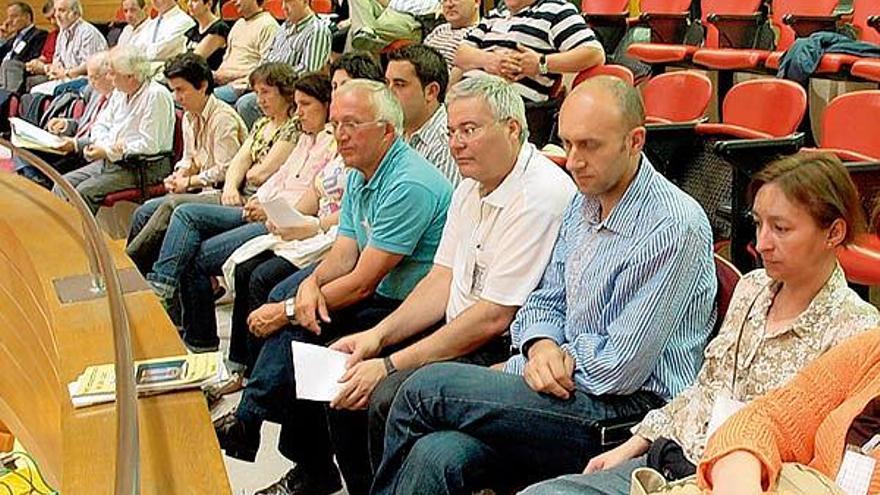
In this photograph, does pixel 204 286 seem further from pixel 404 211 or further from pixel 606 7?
pixel 606 7

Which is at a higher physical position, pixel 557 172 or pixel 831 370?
pixel 831 370

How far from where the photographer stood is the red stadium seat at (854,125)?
3156 mm

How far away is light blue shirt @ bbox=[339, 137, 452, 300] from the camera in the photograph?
9.00 ft

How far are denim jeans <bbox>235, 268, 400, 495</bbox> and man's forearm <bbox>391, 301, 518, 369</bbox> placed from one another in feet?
1.42

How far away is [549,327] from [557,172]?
0.41 m

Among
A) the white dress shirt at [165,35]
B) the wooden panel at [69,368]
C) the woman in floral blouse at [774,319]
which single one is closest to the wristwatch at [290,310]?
the wooden panel at [69,368]

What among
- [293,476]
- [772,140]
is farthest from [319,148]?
[772,140]

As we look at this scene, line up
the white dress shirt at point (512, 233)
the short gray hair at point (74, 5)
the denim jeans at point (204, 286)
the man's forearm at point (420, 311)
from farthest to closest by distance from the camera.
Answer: the short gray hair at point (74, 5) < the denim jeans at point (204, 286) < the man's forearm at point (420, 311) < the white dress shirt at point (512, 233)

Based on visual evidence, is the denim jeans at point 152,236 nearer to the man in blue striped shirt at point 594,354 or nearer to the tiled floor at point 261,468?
the tiled floor at point 261,468

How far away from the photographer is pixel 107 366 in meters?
1.96

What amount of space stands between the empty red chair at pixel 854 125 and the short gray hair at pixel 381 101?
1278mm

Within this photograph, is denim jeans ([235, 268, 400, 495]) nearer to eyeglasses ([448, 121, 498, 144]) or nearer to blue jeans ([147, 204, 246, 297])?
eyeglasses ([448, 121, 498, 144])

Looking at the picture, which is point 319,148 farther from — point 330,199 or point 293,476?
point 293,476

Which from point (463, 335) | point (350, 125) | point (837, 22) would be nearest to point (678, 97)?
point (837, 22)
